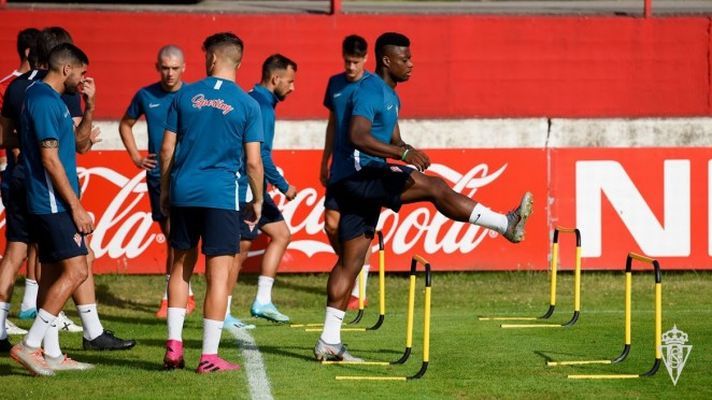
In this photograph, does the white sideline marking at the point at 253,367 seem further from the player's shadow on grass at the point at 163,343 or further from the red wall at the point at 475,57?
the red wall at the point at 475,57

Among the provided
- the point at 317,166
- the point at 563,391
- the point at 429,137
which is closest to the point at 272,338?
the point at 563,391

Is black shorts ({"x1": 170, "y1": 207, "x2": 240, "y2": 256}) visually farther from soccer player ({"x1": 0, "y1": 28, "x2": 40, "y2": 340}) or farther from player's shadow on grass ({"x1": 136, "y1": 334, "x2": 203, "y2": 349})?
soccer player ({"x1": 0, "y1": 28, "x2": 40, "y2": 340})

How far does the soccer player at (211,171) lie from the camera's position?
31.6 feet

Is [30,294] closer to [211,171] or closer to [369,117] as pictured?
[211,171]

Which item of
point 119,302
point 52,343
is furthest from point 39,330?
point 119,302

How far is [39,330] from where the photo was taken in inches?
386

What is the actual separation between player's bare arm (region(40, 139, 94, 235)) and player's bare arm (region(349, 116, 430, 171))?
2012 millimetres

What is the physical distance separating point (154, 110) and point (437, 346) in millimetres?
3825

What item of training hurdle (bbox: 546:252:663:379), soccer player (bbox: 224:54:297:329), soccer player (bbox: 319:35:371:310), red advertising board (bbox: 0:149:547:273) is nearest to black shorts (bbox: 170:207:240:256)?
training hurdle (bbox: 546:252:663:379)

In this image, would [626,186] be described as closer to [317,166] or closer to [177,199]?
[317,166]

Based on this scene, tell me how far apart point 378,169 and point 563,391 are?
2.23m

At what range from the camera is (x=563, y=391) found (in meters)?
9.40

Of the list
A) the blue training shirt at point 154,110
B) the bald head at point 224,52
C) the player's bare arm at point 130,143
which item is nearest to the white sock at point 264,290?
the blue training shirt at point 154,110

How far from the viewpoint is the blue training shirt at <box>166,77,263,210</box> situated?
962 cm
